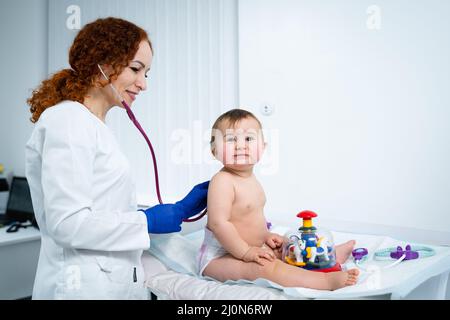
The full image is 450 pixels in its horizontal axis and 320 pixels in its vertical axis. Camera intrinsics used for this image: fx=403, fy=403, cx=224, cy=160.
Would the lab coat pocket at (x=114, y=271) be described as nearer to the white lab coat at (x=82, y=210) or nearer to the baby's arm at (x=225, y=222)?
the white lab coat at (x=82, y=210)

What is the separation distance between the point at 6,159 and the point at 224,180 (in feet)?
8.11

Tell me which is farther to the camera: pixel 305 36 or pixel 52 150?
pixel 305 36

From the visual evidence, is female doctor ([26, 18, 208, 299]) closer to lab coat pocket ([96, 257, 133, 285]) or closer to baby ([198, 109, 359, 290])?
lab coat pocket ([96, 257, 133, 285])

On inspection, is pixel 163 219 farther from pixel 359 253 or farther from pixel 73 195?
pixel 359 253

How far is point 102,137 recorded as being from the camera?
Answer: 1.08m

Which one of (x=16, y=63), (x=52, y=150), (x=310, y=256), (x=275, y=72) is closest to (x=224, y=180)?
(x=310, y=256)

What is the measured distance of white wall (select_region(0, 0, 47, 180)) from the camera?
2.94 m

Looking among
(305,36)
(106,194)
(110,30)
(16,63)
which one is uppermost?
(16,63)

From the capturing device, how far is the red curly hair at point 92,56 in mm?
1103

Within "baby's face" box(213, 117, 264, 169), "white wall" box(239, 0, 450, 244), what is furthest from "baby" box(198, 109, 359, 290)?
"white wall" box(239, 0, 450, 244)

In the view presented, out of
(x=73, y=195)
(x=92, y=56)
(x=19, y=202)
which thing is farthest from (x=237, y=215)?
(x=19, y=202)

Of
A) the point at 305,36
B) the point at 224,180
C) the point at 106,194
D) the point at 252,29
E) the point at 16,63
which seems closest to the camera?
the point at 106,194

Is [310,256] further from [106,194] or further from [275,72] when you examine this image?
[275,72]

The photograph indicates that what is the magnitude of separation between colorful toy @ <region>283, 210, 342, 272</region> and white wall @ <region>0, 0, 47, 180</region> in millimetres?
2499
